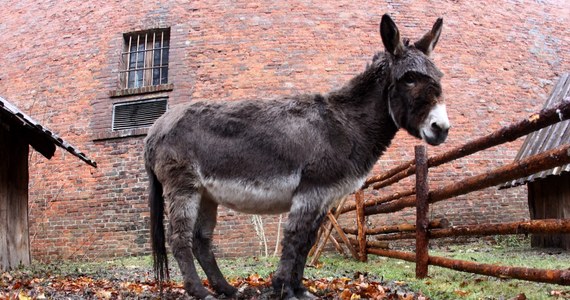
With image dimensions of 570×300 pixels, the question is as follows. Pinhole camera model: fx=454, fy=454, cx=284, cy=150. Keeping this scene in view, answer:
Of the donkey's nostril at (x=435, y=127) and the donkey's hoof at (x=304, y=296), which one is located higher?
the donkey's nostril at (x=435, y=127)

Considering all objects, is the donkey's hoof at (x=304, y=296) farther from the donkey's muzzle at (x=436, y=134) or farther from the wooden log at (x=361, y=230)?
the wooden log at (x=361, y=230)

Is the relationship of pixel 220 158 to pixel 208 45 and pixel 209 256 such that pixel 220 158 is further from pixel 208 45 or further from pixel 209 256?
pixel 208 45

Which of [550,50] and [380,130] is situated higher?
[550,50]

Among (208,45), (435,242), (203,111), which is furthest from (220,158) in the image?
(208,45)

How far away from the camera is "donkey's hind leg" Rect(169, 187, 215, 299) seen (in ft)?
11.6

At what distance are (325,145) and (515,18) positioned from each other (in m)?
11.2

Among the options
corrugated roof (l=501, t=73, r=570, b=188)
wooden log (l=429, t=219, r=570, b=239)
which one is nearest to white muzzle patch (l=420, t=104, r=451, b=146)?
wooden log (l=429, t=219, r=570, b=239)

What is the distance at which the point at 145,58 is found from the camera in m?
11.8

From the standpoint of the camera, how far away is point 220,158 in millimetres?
3688

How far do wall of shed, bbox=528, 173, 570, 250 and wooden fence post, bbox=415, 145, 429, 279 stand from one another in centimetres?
406

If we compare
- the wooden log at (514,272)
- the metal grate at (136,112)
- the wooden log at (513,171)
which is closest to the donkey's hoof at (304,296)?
the wooden log at (514,272)

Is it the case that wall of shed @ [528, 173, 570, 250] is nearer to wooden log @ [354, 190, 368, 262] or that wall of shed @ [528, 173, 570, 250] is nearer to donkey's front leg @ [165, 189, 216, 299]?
wooden log @ [354, 190, 368, 262]

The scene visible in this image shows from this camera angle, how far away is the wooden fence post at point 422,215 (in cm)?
499

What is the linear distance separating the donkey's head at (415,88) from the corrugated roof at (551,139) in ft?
15.6
